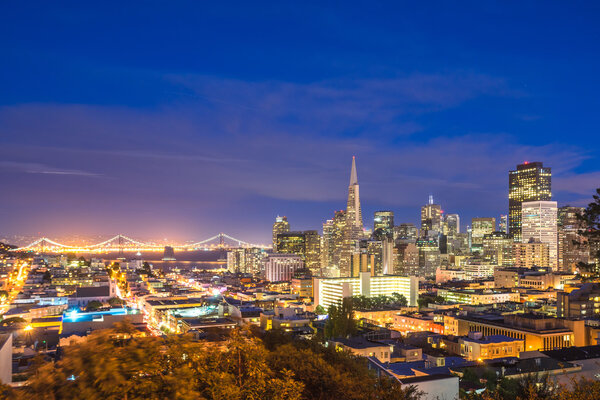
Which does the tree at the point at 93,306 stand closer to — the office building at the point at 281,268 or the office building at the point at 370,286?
the office building at the point at 370,286

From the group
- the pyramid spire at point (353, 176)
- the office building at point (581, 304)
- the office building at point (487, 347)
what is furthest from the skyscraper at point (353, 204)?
the office building at point (487, 347)

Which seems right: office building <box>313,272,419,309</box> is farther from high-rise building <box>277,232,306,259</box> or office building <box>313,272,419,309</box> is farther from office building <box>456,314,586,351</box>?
high-rise building <box>277,232,306,259</box>

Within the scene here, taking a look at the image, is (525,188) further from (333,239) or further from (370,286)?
(370,286)

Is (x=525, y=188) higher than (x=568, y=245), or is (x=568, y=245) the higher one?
(x=525, y=188)

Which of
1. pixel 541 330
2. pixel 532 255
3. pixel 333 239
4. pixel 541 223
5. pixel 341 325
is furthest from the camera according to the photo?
pixel 333 239

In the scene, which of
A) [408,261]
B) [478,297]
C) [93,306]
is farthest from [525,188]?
[93,306]

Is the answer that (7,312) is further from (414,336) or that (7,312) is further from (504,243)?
(504,243)

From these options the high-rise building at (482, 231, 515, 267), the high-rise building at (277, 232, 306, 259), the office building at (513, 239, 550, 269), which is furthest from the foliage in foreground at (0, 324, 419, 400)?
the high-rise building at (277, 232, 306, 259)

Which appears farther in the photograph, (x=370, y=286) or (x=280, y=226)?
(x=280, y=226)
